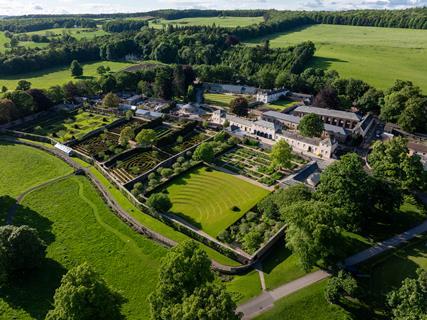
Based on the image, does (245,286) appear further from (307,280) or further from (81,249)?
(81,249)

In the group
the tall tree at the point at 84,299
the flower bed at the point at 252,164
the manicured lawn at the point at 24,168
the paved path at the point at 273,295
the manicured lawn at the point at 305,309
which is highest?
the tall tree at the point at 84,299

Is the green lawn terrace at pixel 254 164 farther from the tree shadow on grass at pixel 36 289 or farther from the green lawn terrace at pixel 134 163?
the tree shadow on grass at pixel 36 289

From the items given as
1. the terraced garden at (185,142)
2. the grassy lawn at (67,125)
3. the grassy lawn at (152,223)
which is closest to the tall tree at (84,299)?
the grassy lawn at (152,223)

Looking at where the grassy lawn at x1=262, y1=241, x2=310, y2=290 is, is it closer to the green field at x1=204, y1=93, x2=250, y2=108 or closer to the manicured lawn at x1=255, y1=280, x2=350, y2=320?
the manicured lawn at x1=255, y1=280, x2=350, y2=320

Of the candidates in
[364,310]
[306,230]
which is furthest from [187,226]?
[364,310]

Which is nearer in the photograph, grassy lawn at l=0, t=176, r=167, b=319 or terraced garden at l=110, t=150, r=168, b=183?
grassy lawn at l=0, t=176, r=167, b=319

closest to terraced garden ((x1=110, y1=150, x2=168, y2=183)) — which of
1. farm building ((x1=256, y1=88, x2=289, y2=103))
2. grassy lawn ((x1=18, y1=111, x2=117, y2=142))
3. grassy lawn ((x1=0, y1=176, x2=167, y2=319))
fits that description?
grassy lawn ((x1=0, y1=176, x2=167, y2=319))
